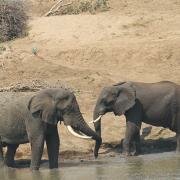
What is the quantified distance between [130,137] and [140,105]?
0.85 meters

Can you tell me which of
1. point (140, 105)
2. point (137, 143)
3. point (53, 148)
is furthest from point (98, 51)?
point (53, 148)

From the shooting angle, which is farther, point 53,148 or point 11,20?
point 11,20

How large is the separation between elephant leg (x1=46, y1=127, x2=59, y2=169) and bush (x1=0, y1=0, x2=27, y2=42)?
10257mm

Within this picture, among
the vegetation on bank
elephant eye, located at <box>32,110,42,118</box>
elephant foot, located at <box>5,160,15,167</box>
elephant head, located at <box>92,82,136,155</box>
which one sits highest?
the vegetation on bank

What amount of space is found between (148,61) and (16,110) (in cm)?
884

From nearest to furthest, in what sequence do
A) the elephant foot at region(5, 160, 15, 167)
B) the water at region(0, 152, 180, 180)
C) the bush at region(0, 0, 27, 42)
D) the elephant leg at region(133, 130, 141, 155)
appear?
the water at region(0, 152, 180, 180), the elephant foot at region(5, 160, 15, 167), the elephant leg at region(133, 130, 141, 155), the bush at region(0, 0, 27, 42)

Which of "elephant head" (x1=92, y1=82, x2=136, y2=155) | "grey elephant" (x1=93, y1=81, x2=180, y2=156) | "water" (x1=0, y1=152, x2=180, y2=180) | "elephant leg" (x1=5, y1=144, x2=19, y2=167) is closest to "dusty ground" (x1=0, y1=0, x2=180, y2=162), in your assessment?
"grey elephant" (x1=93, y1=81, x2=180, y2=156)

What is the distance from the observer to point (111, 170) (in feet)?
47.9

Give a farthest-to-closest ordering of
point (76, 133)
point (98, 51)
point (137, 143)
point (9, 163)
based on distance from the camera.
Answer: point (98, 51)
point (137, 143)
point (9, 163)
point (76, 133)

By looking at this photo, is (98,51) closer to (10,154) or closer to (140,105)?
(140,105)

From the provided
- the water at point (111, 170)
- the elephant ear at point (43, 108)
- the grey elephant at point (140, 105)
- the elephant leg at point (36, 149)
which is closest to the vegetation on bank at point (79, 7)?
the grey elephant at point (140, 105)

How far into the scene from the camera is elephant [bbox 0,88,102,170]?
14.4 m

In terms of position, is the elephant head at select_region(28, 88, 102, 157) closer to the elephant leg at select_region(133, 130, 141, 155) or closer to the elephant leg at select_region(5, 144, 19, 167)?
the elephant leg at select_region(5, 144, 19, 167)

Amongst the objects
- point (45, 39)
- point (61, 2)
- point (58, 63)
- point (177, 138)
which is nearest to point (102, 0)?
point (61, 2)
